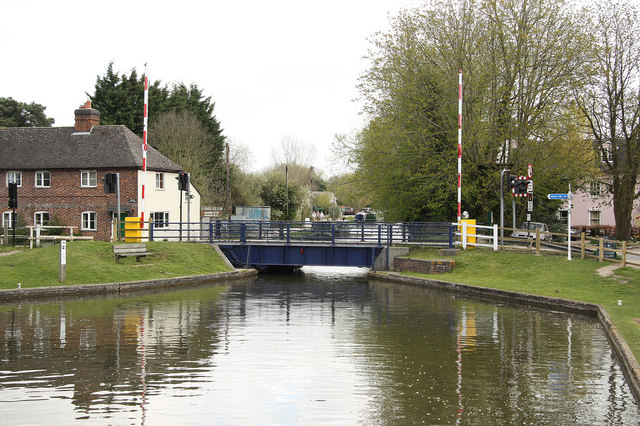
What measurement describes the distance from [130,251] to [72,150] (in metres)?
19.2

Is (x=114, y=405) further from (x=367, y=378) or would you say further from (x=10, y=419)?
(x=367, y=378)

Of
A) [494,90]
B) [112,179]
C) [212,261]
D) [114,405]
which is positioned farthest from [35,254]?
[494,90]

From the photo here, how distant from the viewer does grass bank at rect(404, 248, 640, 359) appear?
56.1 ft

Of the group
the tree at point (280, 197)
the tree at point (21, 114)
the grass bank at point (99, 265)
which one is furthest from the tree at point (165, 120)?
the grass bank at point (99, 265)

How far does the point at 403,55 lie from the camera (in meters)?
36.1

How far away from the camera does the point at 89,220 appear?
41438mm

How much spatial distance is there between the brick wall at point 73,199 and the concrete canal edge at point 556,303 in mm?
18799

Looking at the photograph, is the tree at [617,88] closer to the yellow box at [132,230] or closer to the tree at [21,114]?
the yellow box at [132,230]

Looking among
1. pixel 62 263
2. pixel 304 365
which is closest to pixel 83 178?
pixel 62 263

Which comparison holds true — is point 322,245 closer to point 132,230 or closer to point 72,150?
point 132,230

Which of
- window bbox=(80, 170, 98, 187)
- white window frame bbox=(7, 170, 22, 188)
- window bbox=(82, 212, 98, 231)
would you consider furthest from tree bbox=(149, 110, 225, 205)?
white window frame bbox=(7, 170, 22, 188)

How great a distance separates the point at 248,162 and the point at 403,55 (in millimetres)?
45060

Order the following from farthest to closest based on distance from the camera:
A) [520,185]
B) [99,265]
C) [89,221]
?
1. [89,221]
2. [520,185]
3. [99,265]

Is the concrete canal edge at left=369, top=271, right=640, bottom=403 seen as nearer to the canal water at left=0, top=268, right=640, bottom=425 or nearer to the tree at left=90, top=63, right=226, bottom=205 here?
the canal water at left=0, top=268, right=640, bottom=425
